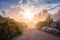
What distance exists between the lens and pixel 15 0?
10.6ft

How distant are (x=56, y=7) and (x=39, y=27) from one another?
51cm

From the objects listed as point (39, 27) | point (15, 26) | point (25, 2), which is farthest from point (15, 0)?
point (39, 27)

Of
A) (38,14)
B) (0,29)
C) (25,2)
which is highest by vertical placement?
(25,2)

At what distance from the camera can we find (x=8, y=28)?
3.10 metres

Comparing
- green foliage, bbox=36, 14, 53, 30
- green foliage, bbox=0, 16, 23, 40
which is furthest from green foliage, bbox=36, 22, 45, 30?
green foliage, bbox=0, 16, 23, 40

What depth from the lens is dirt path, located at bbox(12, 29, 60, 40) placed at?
306 cm

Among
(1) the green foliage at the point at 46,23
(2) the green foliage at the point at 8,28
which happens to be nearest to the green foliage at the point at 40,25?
(1) the green foliage at the point at 46,23

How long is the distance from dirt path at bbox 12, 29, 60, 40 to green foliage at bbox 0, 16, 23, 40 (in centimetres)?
10

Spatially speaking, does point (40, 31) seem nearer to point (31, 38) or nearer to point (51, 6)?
point (31, 38)

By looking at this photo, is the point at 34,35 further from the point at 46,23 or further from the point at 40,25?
the point at 46,23

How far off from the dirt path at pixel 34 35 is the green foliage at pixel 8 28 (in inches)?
3.9

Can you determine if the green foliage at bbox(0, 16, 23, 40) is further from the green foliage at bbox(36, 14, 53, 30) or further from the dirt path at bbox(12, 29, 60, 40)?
the green foliage at bbox(36, 14, 53, 30)

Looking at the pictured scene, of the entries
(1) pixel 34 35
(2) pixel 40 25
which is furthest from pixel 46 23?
(1) pixel 34 35

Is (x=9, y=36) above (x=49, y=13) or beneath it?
beneath
